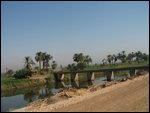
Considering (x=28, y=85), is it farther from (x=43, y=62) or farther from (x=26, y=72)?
(x=43, y=62)

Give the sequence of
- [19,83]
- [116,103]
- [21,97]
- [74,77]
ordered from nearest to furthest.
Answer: [116,103], [21,97], [19,83], [74,77]

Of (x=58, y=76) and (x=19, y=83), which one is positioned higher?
(x=58, y=76)

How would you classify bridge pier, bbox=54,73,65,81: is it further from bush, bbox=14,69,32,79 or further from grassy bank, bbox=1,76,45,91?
grassy bank, bbox=1,76,45,91

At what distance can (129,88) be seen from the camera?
26547 millimetres

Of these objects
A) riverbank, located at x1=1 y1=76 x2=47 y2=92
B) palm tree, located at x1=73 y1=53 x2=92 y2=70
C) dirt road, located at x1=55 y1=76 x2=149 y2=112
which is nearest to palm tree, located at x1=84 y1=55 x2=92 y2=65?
palm tree, located at x1=73 y1=53 x2=92 y2=70

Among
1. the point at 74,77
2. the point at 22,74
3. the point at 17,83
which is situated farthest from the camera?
the point at 74,77

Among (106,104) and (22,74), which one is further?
(22,74)

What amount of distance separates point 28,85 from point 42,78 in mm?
10049

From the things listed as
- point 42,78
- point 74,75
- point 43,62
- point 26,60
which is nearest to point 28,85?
point 42,78


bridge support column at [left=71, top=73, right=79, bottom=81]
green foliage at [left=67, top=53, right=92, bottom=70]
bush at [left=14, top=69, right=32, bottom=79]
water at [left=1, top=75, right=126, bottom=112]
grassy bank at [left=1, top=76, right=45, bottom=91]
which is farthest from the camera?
green foliage at [left=67, top=53, right=92, bottom=70]

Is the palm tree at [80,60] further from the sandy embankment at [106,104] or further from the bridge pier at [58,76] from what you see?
the sandy embankment at [106,104]

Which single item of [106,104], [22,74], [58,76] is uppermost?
[22,74]

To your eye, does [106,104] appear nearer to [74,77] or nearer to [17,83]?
[17,83]

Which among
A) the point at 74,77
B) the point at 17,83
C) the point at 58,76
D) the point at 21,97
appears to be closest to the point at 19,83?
the point at 17,83
